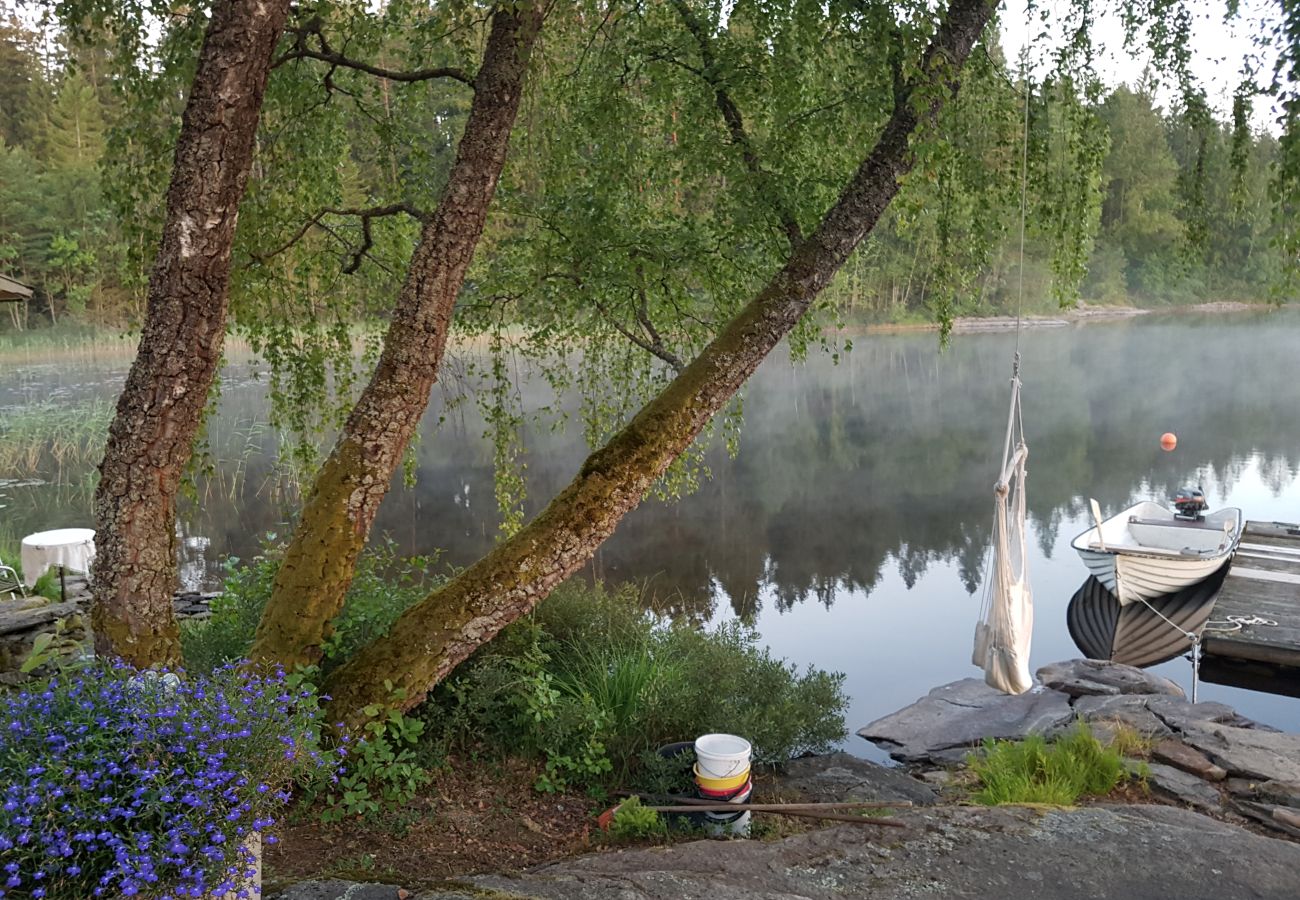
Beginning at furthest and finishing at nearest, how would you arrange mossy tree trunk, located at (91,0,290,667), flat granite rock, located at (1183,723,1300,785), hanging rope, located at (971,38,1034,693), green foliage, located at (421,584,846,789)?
hanging rope, located at (971,38,1034,693) → flat granite rock, located at (1183,723,1300,785) → green foliage, located at (421,584,846,789) → mossy tree trunk, located at (91,0,290,667)

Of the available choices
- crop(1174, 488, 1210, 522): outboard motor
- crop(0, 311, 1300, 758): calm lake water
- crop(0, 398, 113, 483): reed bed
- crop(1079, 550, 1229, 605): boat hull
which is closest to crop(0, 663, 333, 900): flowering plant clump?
crop(0, 311, 1300, 758): calm lake water

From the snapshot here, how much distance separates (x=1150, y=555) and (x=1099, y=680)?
2.37 m

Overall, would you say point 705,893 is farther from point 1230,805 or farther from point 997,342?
point 997,342

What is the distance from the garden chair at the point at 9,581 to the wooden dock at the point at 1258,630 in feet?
32.5

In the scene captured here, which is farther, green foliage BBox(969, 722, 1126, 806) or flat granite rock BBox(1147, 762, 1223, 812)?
flat granite rock BBox(1147, 762, 1223, 812)

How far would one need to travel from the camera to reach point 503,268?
226 inches

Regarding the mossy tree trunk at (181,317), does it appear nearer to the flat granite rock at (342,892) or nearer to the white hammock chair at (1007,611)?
the flat granite rock at (342,892)

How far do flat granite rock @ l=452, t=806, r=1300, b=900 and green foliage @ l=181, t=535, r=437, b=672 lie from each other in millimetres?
1382

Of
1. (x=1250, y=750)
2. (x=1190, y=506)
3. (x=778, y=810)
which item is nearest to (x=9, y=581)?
(x=778, y=810)

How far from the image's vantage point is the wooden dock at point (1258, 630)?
8.94m

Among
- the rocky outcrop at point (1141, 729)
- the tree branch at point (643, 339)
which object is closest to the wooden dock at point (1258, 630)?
the rocky outcrop at point (1141, 729)

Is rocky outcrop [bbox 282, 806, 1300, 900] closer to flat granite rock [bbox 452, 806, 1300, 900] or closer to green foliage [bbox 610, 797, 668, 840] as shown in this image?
flat granite rock [bbox 452, 806, 1300, 900]

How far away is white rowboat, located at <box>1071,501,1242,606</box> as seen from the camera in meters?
10.0

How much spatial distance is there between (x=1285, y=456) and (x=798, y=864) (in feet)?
63.8
